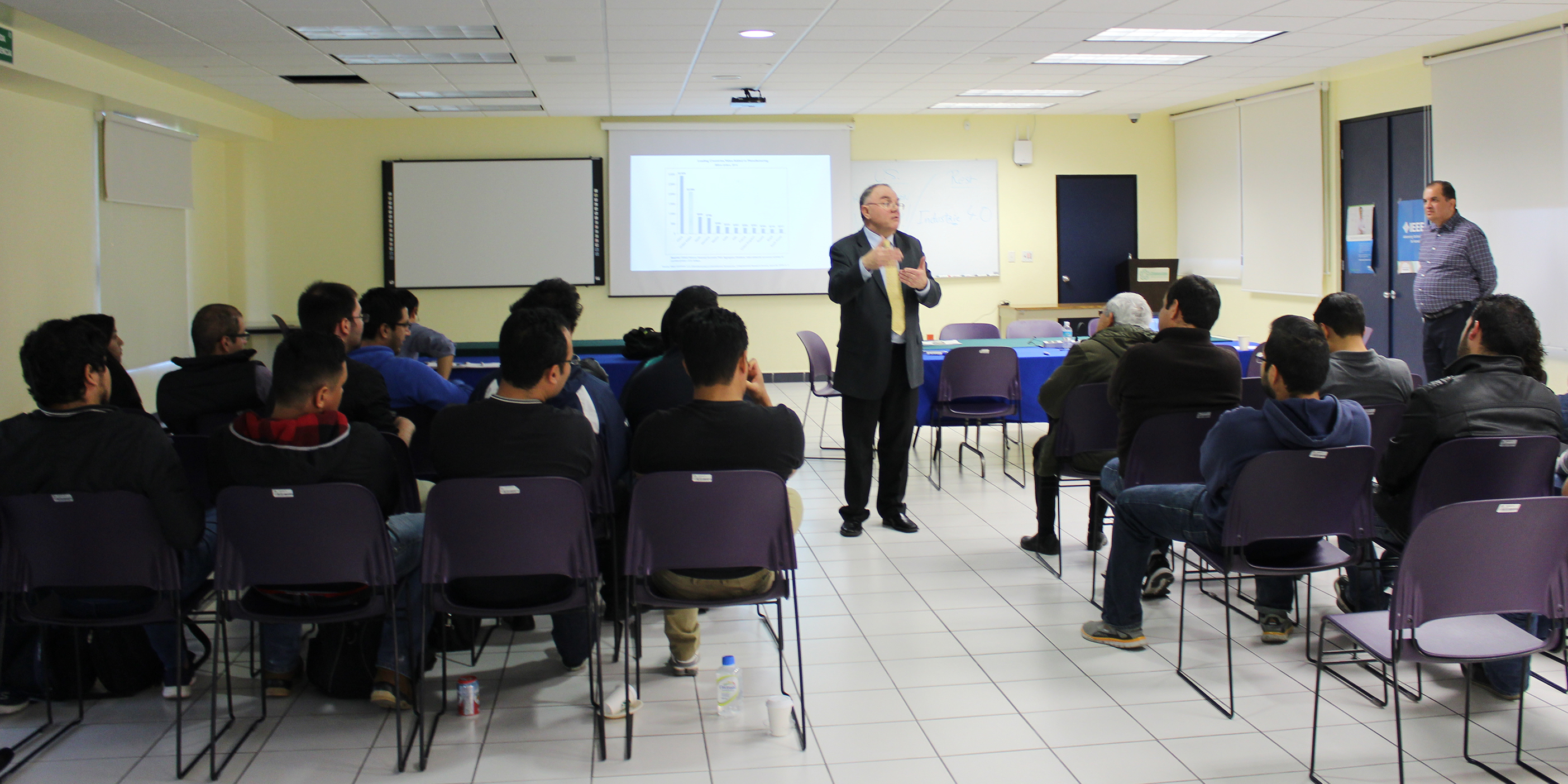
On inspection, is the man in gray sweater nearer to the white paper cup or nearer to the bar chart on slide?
the white paper cup

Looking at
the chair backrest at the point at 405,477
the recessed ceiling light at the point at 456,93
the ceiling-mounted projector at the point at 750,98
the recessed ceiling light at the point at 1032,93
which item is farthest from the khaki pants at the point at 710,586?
the recessed ceiling light at the point at 1032,93

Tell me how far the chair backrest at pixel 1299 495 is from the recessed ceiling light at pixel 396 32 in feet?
16.9

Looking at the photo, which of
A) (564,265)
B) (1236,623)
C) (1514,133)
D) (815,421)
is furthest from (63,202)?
(1514,133)

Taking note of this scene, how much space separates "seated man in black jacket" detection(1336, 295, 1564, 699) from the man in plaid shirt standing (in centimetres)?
407

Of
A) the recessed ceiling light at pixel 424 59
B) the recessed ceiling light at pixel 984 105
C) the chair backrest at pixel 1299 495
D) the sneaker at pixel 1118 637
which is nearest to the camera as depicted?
the chair backrest at pixel 1299 495

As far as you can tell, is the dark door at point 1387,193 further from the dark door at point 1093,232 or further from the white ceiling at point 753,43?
the dark door at point 1093,232

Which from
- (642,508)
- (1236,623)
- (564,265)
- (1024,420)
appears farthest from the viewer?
(564,265)

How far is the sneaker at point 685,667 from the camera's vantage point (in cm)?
323

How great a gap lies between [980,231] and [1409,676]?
8.17 meters

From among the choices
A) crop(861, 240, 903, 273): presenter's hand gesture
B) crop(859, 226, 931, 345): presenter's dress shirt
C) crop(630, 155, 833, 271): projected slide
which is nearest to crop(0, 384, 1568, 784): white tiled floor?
crop(859, 226, 931, 345): presenter's dress shirt

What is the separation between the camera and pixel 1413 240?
8.11m

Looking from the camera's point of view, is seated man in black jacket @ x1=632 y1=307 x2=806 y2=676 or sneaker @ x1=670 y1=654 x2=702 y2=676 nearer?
seated man in black jacket @ x1=632 y1=307 x2=806 y2=676

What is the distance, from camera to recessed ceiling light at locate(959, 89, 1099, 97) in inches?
357

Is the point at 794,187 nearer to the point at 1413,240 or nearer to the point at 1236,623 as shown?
the point at 1413,240
